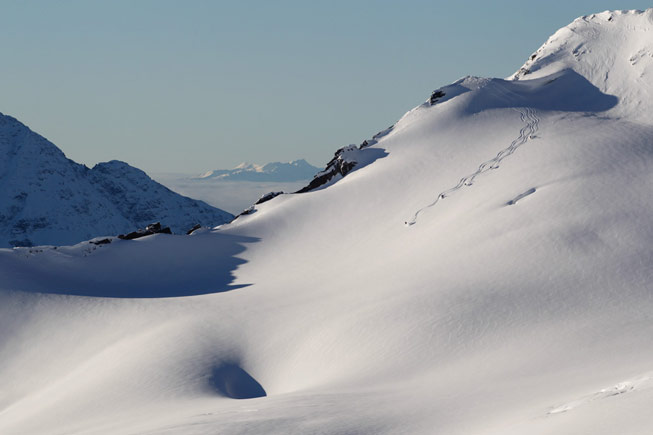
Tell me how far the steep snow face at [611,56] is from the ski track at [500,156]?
629 cm

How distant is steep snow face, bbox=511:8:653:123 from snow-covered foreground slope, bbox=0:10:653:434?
60cm

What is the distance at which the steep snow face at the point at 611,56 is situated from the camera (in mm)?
68125

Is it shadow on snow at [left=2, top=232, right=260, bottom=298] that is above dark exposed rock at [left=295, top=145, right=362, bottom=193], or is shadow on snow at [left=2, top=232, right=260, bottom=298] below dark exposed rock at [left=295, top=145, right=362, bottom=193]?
below

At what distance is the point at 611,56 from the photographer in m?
73.9

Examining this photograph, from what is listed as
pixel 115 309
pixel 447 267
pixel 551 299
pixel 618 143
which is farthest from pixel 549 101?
pixel 115 309

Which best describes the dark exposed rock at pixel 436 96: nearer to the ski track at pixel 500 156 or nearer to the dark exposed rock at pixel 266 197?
the ski track at pixel 500 156

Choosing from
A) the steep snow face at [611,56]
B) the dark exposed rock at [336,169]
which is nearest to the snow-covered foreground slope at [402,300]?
the steep snow face at [611,56]

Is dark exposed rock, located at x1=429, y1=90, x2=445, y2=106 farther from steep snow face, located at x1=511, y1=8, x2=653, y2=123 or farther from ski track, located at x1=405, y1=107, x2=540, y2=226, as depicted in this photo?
steep snow face, located at x1=511, y1=8, x2=653, y2=123

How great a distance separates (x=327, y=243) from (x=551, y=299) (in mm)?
21694

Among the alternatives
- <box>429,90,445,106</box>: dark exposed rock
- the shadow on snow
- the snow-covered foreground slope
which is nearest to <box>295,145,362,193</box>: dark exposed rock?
the snow-covered foreground slope

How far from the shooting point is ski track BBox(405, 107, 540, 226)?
58.4m

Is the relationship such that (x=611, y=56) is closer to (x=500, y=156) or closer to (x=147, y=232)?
(x=500, y=156)

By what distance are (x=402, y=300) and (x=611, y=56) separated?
134 ft

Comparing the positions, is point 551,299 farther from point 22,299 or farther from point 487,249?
point 22,299
